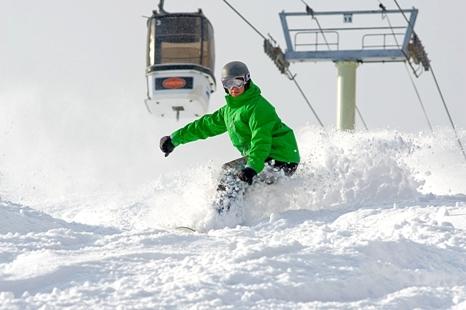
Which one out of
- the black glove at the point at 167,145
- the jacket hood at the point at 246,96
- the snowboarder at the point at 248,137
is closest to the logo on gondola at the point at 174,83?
the black glove at the point at 167,145

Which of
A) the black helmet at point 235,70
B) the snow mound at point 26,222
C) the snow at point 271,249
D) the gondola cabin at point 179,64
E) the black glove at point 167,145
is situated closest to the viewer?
the snow at point 271,249

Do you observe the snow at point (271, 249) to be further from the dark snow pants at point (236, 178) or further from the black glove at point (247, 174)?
the black glove at point (247, 174)

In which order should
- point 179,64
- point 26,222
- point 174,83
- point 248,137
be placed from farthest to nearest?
1. point 179,64
2. point 174,83
3. point 248,137
4. point 26,222

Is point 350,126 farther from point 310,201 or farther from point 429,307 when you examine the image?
point 429,307

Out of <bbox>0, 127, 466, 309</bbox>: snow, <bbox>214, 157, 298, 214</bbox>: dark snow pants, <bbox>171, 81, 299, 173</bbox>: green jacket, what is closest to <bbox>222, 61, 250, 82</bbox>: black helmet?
<bbox>171, 81, 299, 173</bbox>: green jacket

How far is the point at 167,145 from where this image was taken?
851 cm

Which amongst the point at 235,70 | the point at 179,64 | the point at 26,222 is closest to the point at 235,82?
the point at 235,70

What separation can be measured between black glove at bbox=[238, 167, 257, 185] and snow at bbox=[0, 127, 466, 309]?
0.28 m

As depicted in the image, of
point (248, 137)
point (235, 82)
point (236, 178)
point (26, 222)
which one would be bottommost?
point (26, 222)

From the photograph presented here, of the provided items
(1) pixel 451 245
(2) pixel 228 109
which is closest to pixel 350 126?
(2) pixel 228 109

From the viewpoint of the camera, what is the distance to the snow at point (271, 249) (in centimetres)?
421

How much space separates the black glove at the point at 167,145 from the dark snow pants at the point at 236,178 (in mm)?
853

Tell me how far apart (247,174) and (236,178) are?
1.11 ft

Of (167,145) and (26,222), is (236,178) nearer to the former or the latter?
(167,145)
